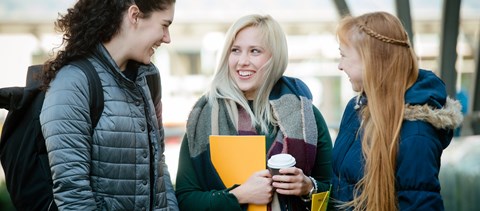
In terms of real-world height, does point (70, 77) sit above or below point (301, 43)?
below

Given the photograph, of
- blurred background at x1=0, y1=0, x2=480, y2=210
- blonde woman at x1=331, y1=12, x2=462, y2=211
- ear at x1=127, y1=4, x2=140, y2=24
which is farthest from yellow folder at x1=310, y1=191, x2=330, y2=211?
blurred background at x1=0, y1=0, x2=480, y2=210

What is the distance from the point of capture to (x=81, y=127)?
1950 mm

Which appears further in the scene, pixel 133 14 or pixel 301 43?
pixel 301 43

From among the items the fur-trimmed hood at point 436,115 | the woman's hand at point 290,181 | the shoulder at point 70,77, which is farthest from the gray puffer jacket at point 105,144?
the fur-trimmed hood at point 436,115

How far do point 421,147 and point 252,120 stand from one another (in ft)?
2.55

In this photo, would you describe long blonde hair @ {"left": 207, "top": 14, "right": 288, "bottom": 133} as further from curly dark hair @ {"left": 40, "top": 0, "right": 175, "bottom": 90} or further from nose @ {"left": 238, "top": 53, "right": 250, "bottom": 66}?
curly dark hair @ {"left": 40, "top": 0, "right": 175, "bottom": 90}

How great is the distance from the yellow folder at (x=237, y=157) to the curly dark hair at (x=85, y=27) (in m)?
0.64

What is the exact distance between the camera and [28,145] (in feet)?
6.44

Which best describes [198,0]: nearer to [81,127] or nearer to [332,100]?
[332,100]

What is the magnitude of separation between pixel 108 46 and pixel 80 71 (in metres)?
0.15

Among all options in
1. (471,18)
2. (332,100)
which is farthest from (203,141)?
(332,100)

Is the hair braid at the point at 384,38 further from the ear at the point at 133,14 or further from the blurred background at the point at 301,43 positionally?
the blurred background at the point at 301,43

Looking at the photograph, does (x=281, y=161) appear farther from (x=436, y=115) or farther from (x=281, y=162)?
(x=436, y=115)

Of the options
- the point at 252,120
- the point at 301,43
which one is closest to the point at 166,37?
the point at 252,120
